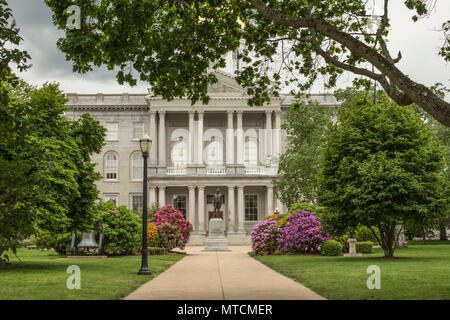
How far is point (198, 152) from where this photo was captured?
179 ft

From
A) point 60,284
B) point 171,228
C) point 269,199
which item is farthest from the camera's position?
point 269,199

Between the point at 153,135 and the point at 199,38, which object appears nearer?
the point at 199,38

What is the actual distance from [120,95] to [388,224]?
4342cm

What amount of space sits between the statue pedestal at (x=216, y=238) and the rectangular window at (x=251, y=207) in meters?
19.6

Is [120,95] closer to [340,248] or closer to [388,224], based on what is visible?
[340,248]

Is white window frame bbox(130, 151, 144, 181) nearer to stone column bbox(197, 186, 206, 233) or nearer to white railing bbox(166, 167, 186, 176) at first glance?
white railing bbox(166, 167, 186, 176)

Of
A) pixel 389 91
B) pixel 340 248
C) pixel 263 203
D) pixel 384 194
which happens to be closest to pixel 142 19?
pixel 389 91

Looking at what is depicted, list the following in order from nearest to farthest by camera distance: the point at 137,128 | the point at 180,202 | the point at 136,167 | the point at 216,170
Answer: the point at 216,170, the point at 180,202, the point at 136,167, the point at 137,128

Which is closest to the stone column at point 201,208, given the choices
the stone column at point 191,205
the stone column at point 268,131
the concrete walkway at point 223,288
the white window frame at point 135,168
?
the stone column at point 191,205

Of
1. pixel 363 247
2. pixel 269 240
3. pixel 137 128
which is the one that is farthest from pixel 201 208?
pixel 363 247

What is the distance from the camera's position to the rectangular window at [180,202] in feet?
183

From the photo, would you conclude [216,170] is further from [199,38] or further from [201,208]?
[199,38]

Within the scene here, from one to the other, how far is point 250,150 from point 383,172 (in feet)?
127

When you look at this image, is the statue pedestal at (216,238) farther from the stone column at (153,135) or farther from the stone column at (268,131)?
the stone column at (153,135)
